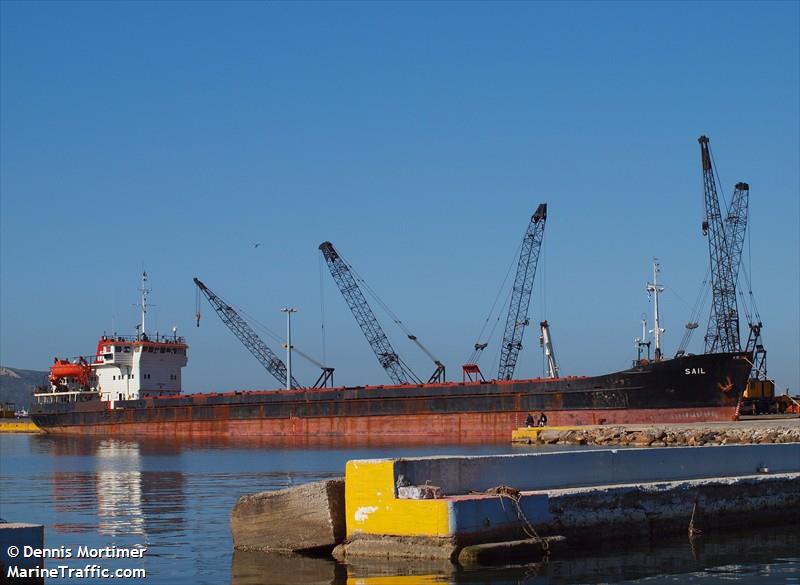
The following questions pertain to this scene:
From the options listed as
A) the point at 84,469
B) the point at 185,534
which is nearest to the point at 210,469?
the point at 84,469

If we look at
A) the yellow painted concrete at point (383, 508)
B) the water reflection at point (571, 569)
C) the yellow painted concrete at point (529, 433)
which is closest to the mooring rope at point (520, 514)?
the water reflection at point (571, 569)

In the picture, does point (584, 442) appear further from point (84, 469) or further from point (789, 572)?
point (789, 572)

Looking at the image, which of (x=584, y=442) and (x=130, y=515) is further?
(x=584, y=442)

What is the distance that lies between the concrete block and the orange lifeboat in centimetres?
6387

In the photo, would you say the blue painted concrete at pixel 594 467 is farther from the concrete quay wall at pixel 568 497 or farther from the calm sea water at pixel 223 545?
the calm sea water at pixel 223 545

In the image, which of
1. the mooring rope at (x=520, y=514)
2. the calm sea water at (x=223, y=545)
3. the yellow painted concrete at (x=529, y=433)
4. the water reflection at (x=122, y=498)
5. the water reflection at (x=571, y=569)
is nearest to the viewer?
the water reflection at (x=571, y=569)

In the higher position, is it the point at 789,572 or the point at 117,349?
the point at 117,349

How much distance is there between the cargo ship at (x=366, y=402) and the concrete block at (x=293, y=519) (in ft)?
127

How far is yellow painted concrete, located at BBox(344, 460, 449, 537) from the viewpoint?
38.7ft

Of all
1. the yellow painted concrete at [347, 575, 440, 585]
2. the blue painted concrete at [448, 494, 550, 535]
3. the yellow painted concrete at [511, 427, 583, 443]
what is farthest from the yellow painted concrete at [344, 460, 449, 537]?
the yellow painted concrete at [511, 427, 583, 443]

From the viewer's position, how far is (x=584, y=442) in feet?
142

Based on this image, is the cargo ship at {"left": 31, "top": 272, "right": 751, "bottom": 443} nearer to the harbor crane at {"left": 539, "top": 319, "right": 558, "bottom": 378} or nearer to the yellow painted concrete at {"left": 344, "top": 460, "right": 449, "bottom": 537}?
the harbor crane at {"left": 539, "top": 319, "right": 558, "bottom": 378}

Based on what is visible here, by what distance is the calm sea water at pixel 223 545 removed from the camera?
11617 mm

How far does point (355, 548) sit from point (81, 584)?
313 centimetres
